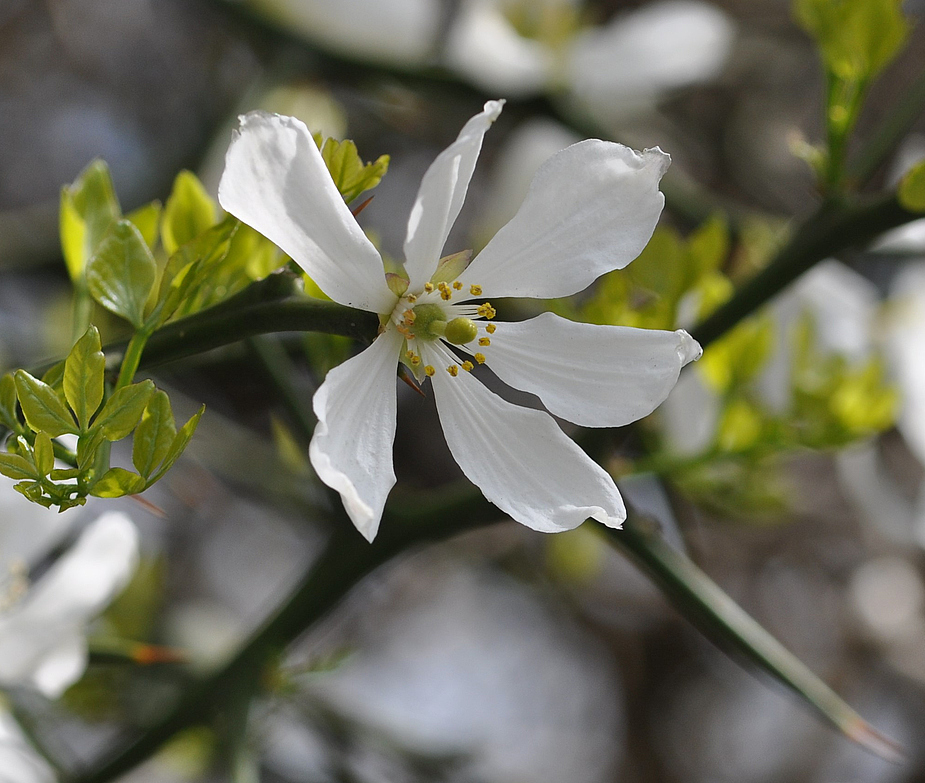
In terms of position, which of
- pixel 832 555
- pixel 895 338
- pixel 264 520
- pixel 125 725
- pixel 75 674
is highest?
pixel 75 674

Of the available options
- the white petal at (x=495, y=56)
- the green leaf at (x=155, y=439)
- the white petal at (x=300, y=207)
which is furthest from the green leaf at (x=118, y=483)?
the white petal at (x=495, y=56)

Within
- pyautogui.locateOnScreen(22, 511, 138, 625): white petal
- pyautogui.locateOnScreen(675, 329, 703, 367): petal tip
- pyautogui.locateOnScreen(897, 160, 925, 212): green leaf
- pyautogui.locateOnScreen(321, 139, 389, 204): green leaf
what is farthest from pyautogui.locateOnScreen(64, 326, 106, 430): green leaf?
pyautogui.locateOnScreen(897, 160, 925, 212): green leaf

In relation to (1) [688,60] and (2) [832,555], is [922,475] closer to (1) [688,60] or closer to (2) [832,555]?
(2) [832,555]

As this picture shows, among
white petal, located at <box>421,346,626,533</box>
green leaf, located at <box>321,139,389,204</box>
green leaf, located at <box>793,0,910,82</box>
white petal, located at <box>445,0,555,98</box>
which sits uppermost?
green leaf, located at <box>321,139,389,204</box>

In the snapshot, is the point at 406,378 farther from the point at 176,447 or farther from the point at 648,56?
the point at 648,56

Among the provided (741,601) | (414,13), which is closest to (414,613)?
(741,601)

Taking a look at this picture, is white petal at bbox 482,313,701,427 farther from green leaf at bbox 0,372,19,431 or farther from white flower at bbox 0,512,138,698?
white flower at bbox 0,512,138,698
